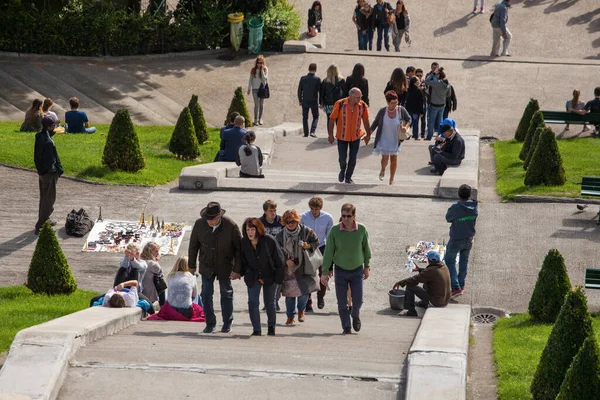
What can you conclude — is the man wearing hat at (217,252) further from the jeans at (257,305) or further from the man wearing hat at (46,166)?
the man wearing hat at (46,166)

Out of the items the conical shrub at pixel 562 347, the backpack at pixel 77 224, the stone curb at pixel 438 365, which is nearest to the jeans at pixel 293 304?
the stone curb at pixel 438 365

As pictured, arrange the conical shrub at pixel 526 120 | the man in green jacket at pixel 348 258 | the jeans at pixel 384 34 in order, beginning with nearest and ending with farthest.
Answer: the man in green jacket at pixel 348 258 → the conical shrub at pixel 526 120 → the jeans at pixel 384 34

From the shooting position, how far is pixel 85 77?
3061 centimetres

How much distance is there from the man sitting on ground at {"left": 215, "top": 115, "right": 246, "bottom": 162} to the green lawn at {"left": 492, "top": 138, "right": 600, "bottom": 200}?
15.5 ft

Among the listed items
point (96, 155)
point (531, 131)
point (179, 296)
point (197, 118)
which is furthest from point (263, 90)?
point (179, 296)

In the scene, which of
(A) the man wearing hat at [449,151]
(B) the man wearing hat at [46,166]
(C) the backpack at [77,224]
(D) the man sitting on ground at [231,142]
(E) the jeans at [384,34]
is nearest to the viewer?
(B) the man wearing hat at [46,166]

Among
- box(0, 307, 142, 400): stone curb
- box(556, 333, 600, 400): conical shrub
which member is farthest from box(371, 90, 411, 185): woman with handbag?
box(556, 333, 600, 400): conical shrub

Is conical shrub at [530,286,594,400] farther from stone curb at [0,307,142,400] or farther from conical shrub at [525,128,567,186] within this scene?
conical shrub at [525,128,567,186]

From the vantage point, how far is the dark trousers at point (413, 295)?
1473cm

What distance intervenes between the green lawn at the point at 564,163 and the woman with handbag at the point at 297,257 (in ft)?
24.5

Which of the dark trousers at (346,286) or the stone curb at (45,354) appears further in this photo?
the dark trousers at (346,286)

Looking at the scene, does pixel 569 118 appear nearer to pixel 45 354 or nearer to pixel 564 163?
pixel 564 163

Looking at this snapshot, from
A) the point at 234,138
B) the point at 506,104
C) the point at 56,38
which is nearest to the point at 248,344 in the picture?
the point at 234,138

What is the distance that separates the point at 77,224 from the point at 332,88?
760 centimetres
